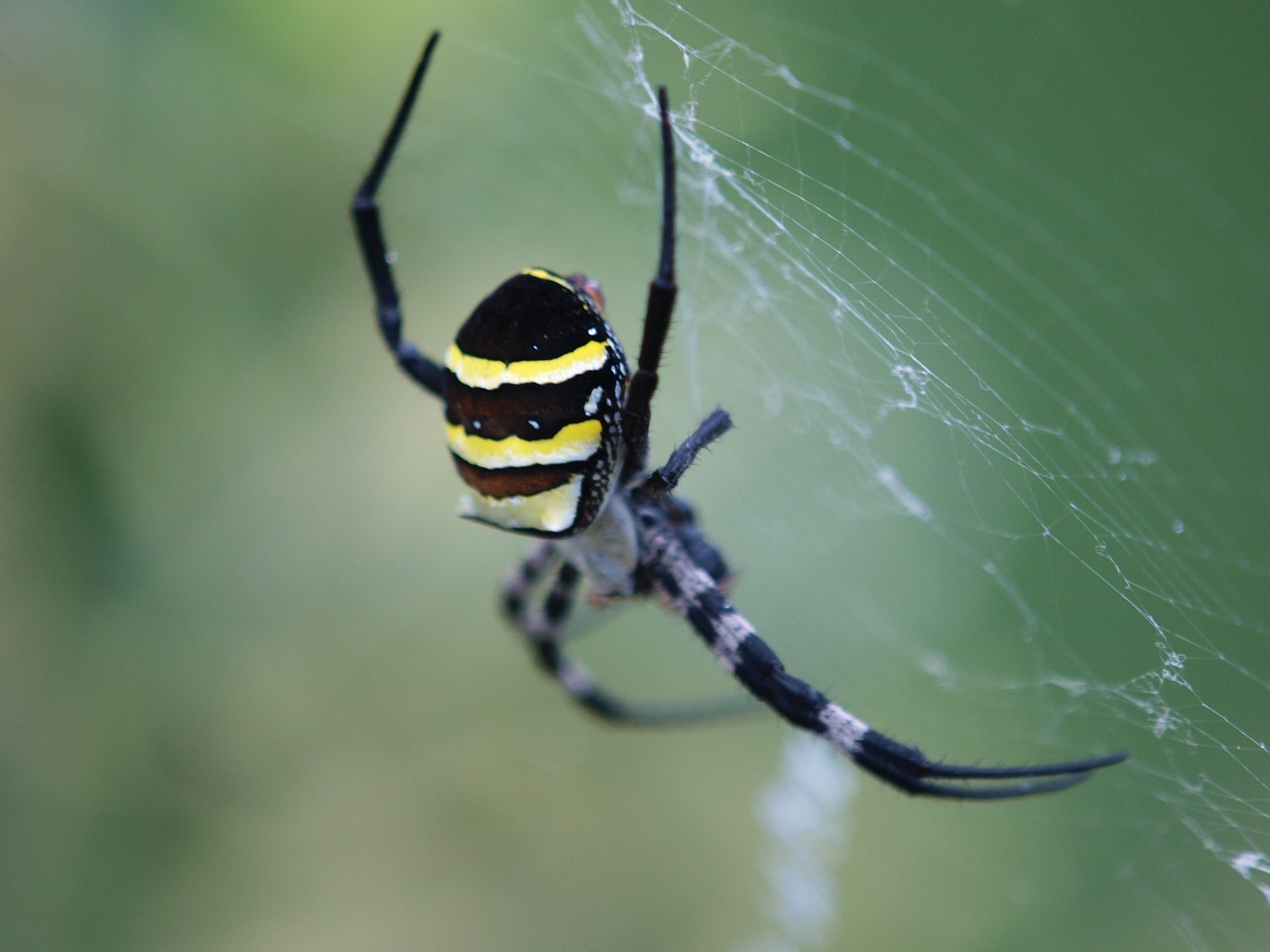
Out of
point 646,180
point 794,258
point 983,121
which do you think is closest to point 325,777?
point 646,180

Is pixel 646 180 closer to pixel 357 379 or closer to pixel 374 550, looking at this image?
pixel 357 379

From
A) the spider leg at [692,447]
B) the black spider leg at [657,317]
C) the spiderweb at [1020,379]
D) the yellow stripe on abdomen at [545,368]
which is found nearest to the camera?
the black spider leg at [657,317]

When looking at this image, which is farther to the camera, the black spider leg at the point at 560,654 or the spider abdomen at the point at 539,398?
the black spider leg at the point at 560,654

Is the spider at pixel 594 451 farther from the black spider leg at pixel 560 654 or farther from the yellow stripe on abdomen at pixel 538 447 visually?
the black spider leg at pixel 560 654

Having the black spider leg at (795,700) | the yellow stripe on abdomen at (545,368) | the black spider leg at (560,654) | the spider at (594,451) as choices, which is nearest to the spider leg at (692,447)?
the spider at (594,451)

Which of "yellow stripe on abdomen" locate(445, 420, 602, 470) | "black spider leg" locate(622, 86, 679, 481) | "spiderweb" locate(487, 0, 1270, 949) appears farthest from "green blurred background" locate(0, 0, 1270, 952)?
"yellow stripe on abdomen" locate(445, 420, 602, 470)

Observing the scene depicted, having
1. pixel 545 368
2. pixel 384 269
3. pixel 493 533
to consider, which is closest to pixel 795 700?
pixel 545 368

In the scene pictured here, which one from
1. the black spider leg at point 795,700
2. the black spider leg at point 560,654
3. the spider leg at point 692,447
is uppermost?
the spider leg at point 692,447

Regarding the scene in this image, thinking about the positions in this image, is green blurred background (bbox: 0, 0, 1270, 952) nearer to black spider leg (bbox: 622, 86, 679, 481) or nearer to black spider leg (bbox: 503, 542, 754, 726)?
black spider leg (bbox: 503, 542, 754, 726)
